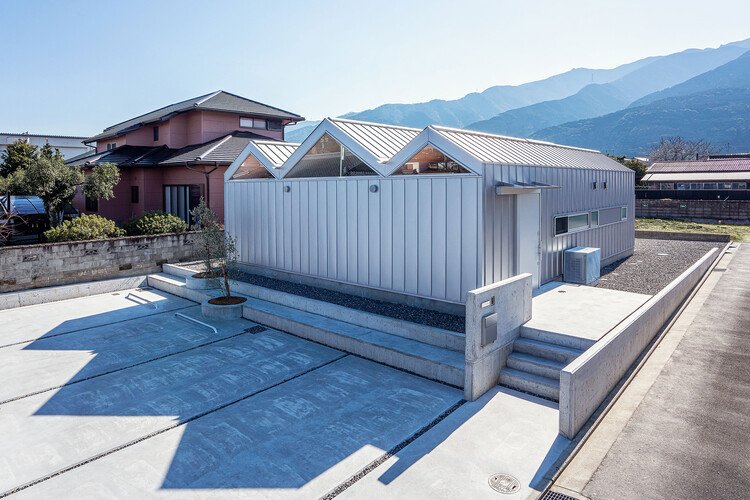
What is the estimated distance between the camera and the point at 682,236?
19.4 meters

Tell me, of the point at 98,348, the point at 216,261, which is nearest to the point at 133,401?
the point at 98,348

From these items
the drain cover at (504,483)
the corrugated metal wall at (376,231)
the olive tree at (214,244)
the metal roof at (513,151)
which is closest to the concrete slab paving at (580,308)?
the corrugated metal wall at (376,231)

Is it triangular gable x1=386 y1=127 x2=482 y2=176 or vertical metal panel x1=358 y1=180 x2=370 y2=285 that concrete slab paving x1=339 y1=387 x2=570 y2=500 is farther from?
vertical metal panel x1=358 y1=180 x2=370 y2=285

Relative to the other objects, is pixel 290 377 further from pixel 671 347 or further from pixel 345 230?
pixel 671 347

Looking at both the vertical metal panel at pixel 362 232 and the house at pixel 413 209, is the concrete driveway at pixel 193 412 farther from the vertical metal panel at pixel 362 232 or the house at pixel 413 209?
the house at pixel 413 209

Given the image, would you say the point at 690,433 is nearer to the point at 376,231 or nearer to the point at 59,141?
the point at 376,231

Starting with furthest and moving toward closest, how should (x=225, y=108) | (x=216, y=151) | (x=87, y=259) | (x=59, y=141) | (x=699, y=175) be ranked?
1. (x=59, y=141)
2. (x=699, y=175)
3. (x=225, y=108)
4. (x=216, y=151)
5. (x=87, y=259)

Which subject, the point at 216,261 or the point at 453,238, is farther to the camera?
the point at 216,261

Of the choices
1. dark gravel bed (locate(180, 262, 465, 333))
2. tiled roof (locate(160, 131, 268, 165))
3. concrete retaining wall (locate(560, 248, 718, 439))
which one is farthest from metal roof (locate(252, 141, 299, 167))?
concrete retaining wall (locate(560, 248, 718, 439))

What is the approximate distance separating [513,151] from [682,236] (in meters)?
13.7

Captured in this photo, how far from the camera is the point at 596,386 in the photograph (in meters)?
5.53

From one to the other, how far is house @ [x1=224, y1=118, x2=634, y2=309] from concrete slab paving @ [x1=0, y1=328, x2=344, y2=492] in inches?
99.1

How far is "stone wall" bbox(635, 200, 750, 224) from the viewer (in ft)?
82.5

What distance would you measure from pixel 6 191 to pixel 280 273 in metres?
10.8
